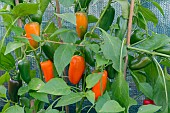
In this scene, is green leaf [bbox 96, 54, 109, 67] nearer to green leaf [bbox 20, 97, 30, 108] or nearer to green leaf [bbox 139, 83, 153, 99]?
green leaf [bbox 139, 83, 153, 99]

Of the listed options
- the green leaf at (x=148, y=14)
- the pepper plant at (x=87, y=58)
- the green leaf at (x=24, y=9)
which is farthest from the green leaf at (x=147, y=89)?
the green leaf at (x=24, y=9)

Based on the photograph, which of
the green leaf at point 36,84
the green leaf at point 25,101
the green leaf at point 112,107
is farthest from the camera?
the green leaf at point 25,101

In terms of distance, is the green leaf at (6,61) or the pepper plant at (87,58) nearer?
the pepper plant at (87,58)

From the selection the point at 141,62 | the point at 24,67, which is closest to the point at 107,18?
the point at 141,62

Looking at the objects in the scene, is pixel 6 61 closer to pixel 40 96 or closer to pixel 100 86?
pixel 40 96

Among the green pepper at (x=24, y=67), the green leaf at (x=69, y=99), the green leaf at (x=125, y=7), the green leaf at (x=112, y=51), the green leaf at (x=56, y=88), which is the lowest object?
the green leaf at (x=69, y=99)

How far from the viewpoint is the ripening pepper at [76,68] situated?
881 mm

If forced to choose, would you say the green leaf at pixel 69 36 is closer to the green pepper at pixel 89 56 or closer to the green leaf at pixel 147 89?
the green pepper at pixel 89 56

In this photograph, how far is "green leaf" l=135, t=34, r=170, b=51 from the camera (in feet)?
2.78

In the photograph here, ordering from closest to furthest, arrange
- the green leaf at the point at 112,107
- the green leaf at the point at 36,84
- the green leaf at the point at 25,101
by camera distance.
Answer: the green leaf at the point at 112,107 < the green leaf at the point at 36,84 < the green leaf at the point at 25,101

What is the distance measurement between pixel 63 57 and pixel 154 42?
0.23 metres

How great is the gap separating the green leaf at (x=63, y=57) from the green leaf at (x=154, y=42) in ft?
0.58

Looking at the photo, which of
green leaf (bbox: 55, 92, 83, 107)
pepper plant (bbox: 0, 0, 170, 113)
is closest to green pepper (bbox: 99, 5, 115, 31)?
pepper plant (bbox: 0, 0, 170, 113)

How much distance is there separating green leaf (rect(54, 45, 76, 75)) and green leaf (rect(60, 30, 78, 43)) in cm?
3
